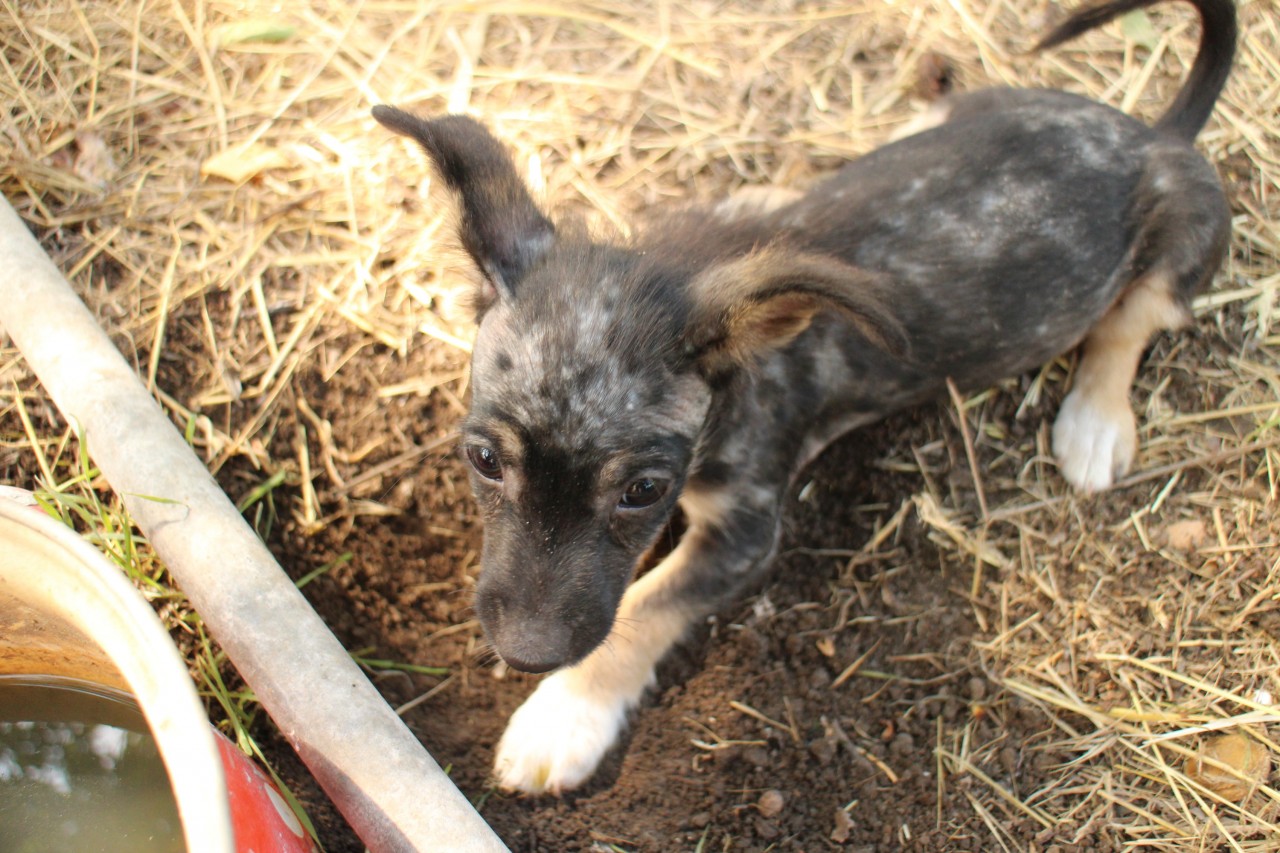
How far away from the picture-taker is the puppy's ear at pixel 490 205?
10.2 ft

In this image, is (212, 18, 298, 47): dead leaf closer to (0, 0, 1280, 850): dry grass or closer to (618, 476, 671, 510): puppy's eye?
(0, 0, 1280, 850): dry grass

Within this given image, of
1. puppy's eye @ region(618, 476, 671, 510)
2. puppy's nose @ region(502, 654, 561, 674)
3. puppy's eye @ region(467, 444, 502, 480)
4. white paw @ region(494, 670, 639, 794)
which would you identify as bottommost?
white paw @ region(494, 670, 639, 794)

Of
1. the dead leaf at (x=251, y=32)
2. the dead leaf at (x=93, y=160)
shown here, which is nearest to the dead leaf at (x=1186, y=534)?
the dead leaf at (x=251, y=32)

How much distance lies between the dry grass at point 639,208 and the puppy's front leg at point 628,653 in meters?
0.97

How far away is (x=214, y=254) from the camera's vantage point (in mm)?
4395

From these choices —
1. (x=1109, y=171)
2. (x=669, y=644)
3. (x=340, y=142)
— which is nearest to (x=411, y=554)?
(x=669, y=644)

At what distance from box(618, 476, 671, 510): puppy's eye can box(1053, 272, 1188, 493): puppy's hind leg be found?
2189 millimetres

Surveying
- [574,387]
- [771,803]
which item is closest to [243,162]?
[574,387]

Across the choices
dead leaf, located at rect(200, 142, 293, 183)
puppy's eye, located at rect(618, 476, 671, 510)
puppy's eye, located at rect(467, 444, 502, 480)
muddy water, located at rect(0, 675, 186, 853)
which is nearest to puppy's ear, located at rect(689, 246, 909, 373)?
puppy's eye, located at rect(618, 476, 671, 510)

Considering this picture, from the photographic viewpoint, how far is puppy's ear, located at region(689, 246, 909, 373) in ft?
8.82

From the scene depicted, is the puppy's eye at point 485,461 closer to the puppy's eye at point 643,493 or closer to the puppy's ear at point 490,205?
the puppy's eye at point 643,493

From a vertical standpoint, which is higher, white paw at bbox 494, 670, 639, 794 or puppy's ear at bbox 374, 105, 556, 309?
puppy's ear at bbox 374, 105, 556, 309

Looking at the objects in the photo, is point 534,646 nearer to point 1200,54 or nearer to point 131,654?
point 131,654

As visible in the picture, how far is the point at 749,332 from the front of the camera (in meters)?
3.12
